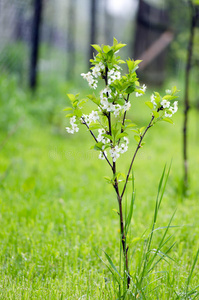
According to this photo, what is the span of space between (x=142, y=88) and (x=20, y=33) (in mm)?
5880

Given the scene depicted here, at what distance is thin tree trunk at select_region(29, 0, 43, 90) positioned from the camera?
6453mm

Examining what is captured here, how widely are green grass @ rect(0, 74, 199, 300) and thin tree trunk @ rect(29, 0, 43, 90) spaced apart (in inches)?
65.2

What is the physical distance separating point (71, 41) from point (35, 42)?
13.7 feet

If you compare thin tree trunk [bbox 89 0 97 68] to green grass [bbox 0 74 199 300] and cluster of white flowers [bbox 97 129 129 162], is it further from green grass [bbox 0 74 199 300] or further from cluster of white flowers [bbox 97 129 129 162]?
cluster of white flowers [bbox 97 129 129 162]

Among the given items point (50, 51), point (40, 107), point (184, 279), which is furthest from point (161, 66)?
point (184, 279)

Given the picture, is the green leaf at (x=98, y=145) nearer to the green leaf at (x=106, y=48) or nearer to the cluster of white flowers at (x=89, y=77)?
the cluster of white flowers at (x=89, y=77)

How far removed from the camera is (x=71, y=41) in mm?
10562

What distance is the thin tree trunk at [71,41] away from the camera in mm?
9891

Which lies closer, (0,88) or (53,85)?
(0,88)

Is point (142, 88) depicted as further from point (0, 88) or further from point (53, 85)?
point (53, 85)

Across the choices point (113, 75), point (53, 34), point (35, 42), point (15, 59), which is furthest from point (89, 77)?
point (53, 34)

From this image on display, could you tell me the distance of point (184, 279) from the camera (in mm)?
1834

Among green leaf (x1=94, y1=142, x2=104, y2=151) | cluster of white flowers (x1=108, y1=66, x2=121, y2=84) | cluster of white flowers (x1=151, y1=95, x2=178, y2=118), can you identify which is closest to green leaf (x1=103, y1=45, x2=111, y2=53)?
cluster of white flowers (x1=108, y1=66, x2=121, y2=84)

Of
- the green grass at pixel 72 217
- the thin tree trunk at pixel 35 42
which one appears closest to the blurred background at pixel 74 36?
the thin tree trunk at pixel 35 42
